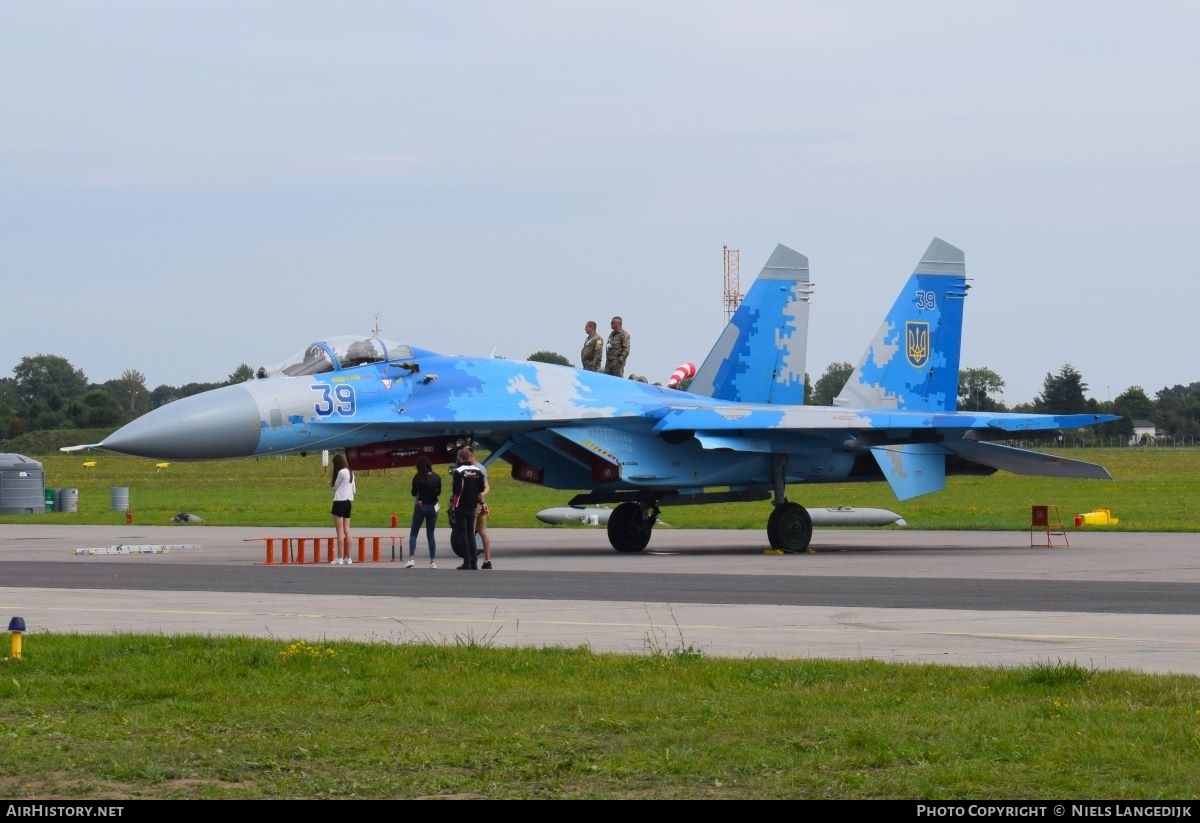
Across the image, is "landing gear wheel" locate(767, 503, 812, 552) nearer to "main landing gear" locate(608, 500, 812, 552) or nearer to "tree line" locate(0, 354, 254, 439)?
"main landing gear" locate(608, 500, 812, 552)

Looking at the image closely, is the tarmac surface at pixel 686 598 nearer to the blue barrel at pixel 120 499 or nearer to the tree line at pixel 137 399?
the blue barrel at pixel 120 499

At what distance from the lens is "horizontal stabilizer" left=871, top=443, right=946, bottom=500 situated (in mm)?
25109

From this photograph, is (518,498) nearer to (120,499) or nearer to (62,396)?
(120,499)

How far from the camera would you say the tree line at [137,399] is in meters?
92.0

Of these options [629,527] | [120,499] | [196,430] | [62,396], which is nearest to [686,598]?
[196,430]

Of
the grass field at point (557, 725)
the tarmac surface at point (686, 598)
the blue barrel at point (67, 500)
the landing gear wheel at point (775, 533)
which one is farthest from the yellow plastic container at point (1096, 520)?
the blue barrel at point (67, 500)

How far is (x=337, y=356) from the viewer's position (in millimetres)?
22375

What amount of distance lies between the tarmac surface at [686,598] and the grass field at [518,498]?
32.7 ft

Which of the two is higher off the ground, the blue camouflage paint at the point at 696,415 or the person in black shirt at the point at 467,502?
the blue camouflage paint at the point at 696,415

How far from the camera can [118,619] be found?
14.0 metres

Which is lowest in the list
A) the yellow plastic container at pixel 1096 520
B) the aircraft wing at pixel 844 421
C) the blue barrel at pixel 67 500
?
the blue barrel at pixel 67 500
